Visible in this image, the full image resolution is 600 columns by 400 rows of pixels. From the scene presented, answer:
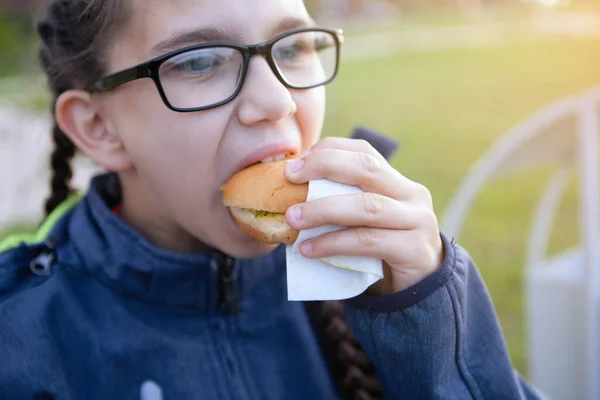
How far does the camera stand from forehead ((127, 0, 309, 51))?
144 cm

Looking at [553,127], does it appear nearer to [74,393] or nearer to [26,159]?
[74,393]

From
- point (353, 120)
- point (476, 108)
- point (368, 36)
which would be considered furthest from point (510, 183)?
point (368, 36)

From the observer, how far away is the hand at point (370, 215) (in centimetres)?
130

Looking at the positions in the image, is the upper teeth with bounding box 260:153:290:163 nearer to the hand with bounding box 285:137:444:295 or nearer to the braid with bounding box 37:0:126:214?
the hand with bounding box 285:137:444:295

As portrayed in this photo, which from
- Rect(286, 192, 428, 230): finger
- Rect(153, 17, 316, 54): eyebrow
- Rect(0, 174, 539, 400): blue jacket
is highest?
Rect(153, 17, 316, 54): eyebrow

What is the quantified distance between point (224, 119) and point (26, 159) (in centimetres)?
514

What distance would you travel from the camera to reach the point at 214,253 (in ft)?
5.50

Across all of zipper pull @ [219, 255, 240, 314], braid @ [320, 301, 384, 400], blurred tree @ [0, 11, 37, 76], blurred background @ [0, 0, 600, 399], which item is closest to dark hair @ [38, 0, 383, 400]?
braid @ [320, 301, 384, 400]

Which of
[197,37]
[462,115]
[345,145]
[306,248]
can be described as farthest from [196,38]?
[462,115]

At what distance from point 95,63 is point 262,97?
0.54 meters

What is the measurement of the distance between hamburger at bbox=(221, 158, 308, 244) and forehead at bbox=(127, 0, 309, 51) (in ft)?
1.09

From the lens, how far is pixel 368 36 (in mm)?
27031

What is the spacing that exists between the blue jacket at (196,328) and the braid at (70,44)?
315mm

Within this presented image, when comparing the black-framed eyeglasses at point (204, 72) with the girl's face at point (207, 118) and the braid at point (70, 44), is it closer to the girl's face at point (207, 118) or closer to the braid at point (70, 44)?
the girl's face at point (207, 118)
